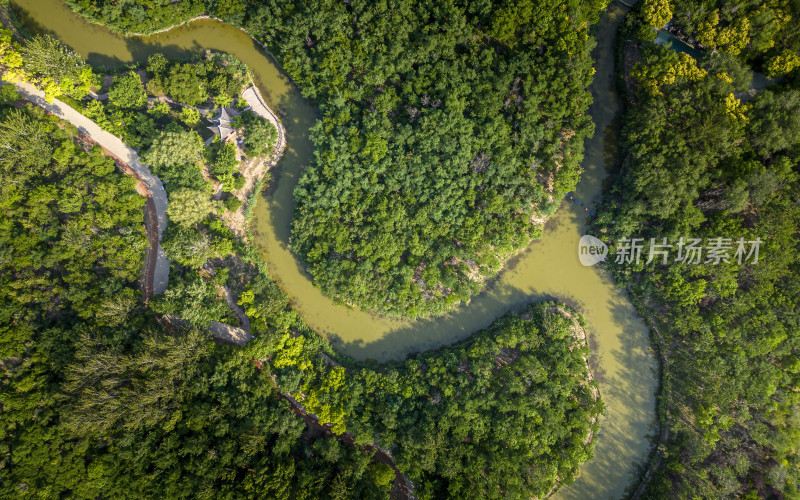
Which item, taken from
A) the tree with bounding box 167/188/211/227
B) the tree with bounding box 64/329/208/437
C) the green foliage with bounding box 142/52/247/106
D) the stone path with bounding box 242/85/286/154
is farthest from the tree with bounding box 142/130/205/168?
the tree with bounding box 64/329/208/437

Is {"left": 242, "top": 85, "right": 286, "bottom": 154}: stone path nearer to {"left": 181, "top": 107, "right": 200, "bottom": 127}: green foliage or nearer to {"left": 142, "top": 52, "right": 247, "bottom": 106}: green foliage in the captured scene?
{"left": 142, "top": 52, "right": 247, "bottom": 106}: green foliage

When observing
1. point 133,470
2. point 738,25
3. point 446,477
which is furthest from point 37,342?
point 738,25

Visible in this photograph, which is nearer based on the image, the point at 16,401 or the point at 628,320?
the point at 16,401

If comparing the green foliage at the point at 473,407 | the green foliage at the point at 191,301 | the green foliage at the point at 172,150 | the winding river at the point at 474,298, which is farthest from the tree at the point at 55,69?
the green foliage at the point at 473,407

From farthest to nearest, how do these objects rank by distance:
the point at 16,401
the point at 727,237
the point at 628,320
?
the point at 628,320
the point at 727,237
the point at 16,401

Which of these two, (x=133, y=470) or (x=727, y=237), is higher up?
(x=727, y=237)

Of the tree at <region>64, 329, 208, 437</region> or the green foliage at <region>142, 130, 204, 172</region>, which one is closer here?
the tree at <region>64, 329, 208, 437</region>

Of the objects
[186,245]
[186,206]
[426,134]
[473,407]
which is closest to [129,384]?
[186,245]

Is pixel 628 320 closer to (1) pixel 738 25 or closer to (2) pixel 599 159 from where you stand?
(2) pixel 599 159
